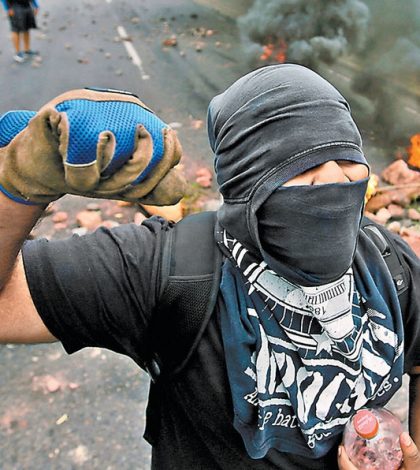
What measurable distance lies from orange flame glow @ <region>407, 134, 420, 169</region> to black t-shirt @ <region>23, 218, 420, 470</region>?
4.54m

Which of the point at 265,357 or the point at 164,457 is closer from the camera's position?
the point at 265,357

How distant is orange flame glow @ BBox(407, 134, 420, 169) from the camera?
561 centimetres

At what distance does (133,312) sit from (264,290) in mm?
303

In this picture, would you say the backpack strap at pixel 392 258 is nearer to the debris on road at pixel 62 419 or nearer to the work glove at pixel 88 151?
the work glove at pixel 88 151

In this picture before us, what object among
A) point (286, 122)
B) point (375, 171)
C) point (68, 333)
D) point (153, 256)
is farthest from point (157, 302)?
point (375, 171)

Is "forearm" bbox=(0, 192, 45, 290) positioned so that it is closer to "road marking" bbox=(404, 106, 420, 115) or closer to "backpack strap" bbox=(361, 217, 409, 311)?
"backpack strap" bbox=(361, 217, 409, 311)

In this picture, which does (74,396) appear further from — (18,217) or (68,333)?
(18,217)

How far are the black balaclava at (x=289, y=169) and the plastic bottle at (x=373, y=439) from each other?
1.29 ft

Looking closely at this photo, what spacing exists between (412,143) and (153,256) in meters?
5.35

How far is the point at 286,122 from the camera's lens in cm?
113

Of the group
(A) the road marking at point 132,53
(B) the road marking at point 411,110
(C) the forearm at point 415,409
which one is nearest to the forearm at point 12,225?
(C) the forearm at point 415,409

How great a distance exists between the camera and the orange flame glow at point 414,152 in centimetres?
561

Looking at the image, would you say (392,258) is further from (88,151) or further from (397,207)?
(397,207)

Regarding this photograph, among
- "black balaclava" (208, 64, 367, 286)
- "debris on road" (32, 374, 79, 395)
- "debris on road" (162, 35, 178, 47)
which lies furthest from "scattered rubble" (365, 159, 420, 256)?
"debris on road" (162, 35, 178, 47)
